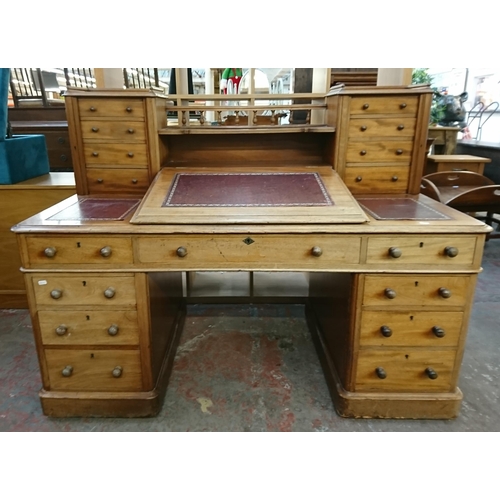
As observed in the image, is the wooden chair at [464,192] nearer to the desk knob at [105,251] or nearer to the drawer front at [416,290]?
the drawer front at [416,290]

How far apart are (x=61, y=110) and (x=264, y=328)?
3.51m

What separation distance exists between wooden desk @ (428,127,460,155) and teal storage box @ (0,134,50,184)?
4488 mm

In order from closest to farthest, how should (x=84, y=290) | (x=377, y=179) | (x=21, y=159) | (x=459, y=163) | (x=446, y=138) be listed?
1. (x=84, y=290)
2. (x=377, y=179)
3. (x=21, y=159)
4. (x=459, y=163)
5. (x=446, y=138)

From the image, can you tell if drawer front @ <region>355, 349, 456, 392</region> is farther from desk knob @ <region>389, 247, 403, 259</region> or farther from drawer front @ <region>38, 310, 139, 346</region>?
drawer front @ <region>38, 310, 139, 346</region>

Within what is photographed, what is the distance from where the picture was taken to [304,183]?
1919mm

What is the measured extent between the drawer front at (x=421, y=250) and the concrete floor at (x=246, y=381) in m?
0.76

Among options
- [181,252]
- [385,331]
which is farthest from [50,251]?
[385,331]

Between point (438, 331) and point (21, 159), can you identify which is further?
point (21, 159)

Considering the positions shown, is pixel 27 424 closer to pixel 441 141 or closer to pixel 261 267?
pixel 261 267

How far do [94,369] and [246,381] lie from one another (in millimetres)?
773

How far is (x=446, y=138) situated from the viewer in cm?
517

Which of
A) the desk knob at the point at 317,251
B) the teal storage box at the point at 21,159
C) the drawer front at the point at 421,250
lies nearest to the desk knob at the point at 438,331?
the drawer front at the point at 421,250

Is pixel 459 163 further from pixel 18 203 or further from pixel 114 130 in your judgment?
pixel 18 203

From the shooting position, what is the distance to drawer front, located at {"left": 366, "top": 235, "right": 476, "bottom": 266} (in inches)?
63.4
